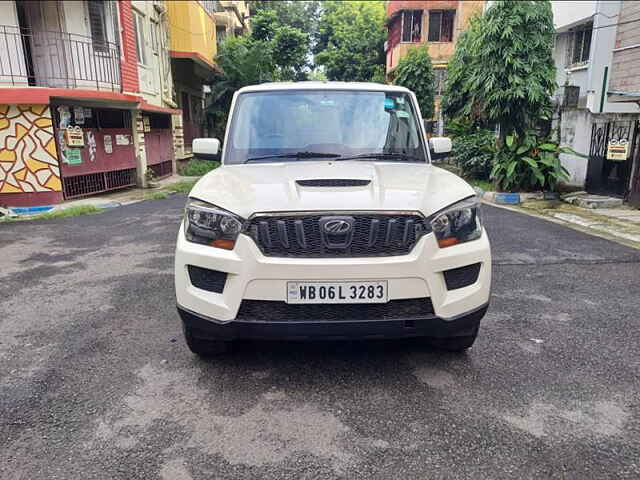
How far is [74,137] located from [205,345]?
10107mm

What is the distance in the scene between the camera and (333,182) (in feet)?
10.4

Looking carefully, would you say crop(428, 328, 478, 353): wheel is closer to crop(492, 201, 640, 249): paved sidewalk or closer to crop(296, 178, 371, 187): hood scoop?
crop(296, 178, 371, 187): hood scoop

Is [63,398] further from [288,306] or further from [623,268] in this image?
Result: [623,268]

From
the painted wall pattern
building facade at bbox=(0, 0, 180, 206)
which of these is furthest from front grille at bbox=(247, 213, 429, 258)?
the painted wall pattern

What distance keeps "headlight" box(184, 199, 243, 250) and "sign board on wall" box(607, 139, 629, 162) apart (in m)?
10.4

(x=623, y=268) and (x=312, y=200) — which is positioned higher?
(x=312, y=200)

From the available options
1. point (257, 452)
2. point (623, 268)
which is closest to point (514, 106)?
point (623, 268)

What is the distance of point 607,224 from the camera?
873 cm

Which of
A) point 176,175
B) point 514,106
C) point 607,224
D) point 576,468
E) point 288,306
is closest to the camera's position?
point 576,468

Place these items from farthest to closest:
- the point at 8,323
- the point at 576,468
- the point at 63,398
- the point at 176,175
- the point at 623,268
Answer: the point at 176,175, the point at 623,268, the point at 8,323, the point at 63,398, the point at 576,468

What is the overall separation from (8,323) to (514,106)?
11.0 meters

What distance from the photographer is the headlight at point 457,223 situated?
2.92 metres

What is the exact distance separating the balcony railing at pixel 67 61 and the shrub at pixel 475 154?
1050 cm

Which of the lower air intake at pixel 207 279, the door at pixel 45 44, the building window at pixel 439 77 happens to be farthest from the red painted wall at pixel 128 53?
the building window at pixel 439 77
